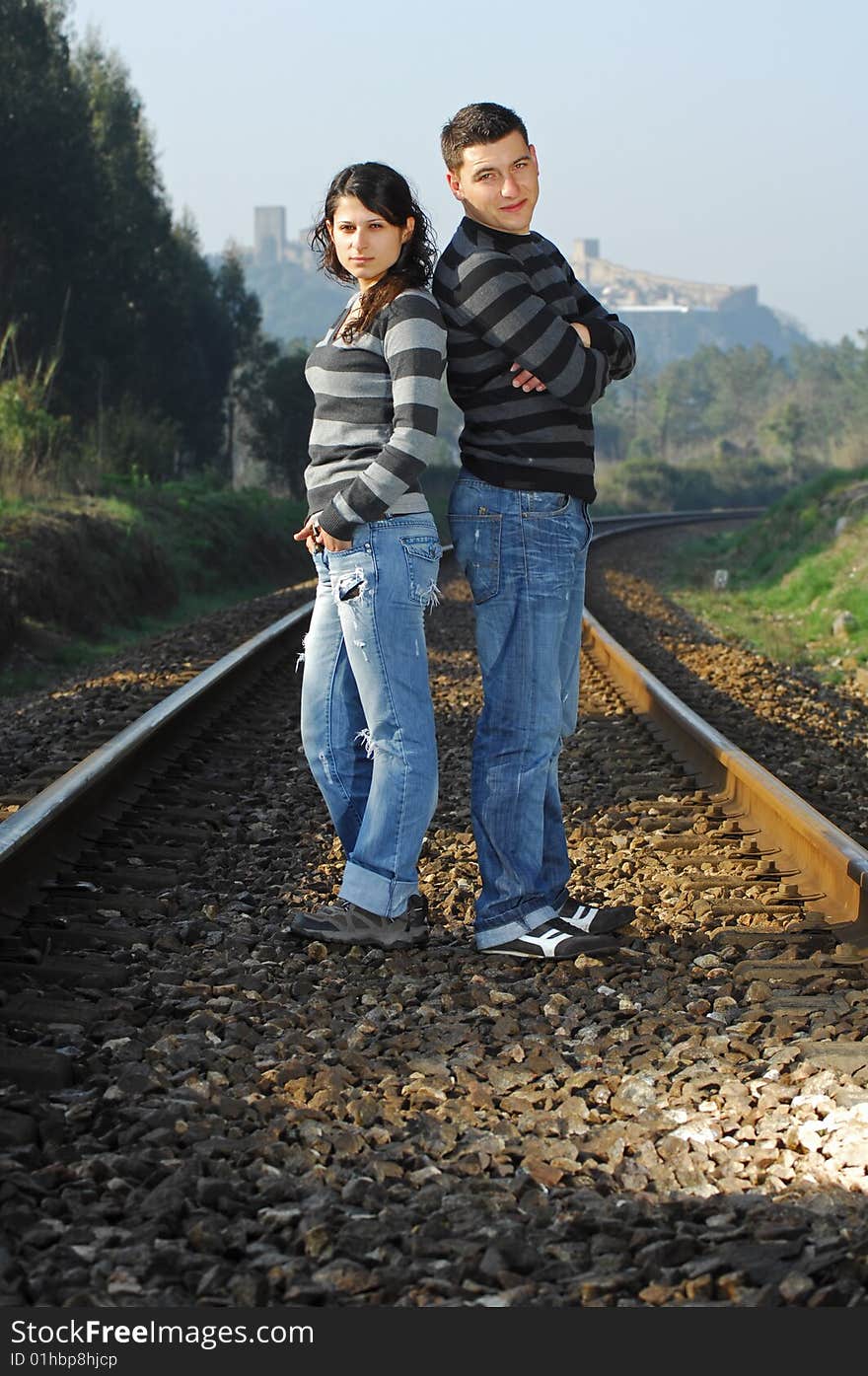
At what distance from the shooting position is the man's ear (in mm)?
3470

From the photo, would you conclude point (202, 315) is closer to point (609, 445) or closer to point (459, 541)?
point (459, 541)

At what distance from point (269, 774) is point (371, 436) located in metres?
2.77

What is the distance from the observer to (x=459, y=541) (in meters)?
3.66

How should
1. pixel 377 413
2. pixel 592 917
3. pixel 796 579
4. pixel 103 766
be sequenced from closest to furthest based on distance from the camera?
1. pixel 377 413
2. pixel 592 917
3. pixel 103 766
4. pixel 796 579

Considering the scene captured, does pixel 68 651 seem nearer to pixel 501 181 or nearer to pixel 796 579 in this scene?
pixel 501 181

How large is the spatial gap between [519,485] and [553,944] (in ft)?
3.71

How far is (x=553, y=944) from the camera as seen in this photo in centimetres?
367

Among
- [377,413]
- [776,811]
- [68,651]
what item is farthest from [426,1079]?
[68,651]

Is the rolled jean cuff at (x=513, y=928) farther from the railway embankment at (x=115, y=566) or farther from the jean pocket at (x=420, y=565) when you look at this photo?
the railway embankment at (x=115, y=566)

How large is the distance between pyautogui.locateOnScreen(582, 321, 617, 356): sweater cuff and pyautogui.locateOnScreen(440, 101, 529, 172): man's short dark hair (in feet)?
1.47

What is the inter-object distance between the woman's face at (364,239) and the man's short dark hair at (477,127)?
196 mm

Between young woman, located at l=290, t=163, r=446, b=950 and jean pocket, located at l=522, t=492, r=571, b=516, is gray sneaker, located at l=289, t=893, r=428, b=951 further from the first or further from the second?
jean pocket, located at l=522, t=492, r=571, b=516

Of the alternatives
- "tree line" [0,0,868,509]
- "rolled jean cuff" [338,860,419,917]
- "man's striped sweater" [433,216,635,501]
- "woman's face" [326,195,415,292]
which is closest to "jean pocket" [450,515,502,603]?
"man's striped sweater" [433,216,635,501]

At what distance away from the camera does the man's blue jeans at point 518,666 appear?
11.8 ft
